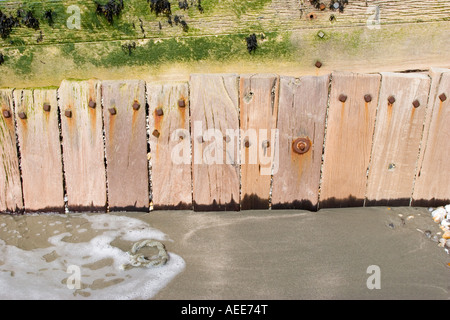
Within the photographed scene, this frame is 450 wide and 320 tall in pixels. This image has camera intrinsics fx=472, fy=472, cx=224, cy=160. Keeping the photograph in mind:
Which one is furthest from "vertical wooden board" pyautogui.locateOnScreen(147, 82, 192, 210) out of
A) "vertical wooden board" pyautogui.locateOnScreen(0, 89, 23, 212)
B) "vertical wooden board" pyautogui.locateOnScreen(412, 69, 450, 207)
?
"vertical wooden board" pyautogui.locateOnScreen(412, 69, 450, 207)

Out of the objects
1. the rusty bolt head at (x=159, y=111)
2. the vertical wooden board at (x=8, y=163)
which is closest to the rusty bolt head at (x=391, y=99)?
the rusty bolt head at (x=159, y=111)

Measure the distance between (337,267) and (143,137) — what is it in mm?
1866

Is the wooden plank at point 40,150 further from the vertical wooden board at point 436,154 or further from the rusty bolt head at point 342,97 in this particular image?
the vertical wooden board at point 436,154

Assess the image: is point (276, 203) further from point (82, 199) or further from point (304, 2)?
point (304, 2)

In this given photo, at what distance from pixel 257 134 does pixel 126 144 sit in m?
1.10

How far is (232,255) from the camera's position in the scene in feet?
12.0

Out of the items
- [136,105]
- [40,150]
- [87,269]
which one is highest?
[136,105]

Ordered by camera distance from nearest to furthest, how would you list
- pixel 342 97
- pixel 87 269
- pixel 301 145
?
1. pixel 87 269
2. pixel 342 97
3. pixel 301 145

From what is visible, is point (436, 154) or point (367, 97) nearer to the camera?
point (367, 97)

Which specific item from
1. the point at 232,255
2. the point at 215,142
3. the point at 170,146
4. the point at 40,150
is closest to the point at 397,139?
the point at 215,142

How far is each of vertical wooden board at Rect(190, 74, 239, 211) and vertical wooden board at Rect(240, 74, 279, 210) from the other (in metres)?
0.07

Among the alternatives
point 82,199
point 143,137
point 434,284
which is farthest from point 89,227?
point 434,284

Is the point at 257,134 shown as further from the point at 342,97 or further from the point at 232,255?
the point at 232,255
